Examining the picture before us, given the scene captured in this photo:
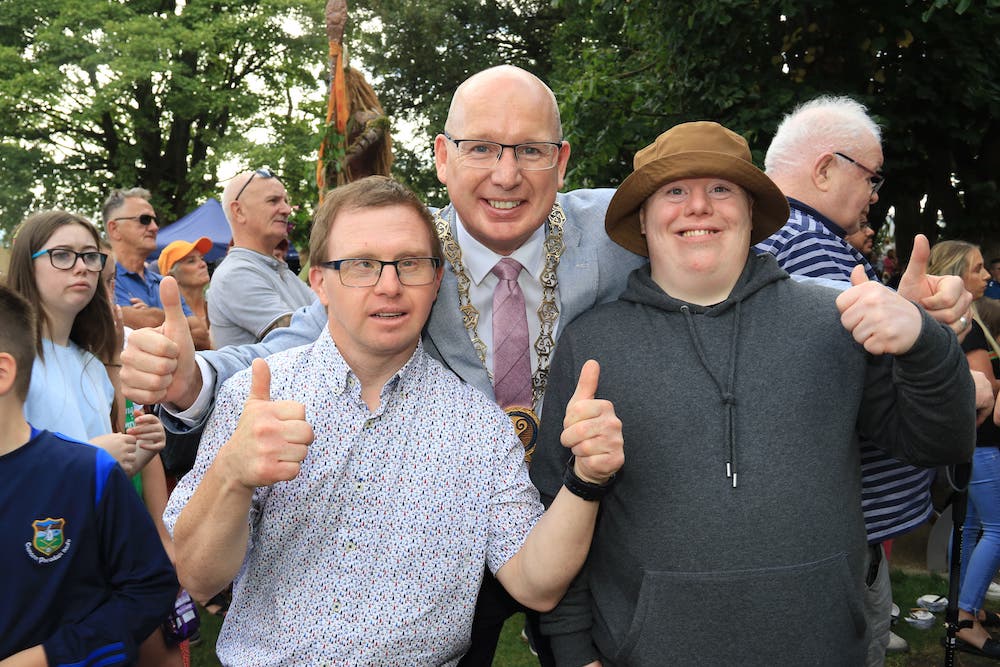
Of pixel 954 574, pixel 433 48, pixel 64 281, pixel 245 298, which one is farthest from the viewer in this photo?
pixel 433 48

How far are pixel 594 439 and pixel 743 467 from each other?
401 millimetres

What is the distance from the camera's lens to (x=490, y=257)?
2531 mm

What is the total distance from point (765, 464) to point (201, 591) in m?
1.34

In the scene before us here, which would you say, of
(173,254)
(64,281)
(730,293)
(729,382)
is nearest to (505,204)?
(730,293)

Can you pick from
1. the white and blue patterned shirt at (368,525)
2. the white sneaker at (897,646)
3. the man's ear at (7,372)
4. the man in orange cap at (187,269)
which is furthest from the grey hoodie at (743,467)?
the man in orange cap at (187,269)

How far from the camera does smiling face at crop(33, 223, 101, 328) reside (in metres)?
3.29

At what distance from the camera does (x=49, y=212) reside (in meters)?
3.42

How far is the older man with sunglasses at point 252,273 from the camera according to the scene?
4148mm

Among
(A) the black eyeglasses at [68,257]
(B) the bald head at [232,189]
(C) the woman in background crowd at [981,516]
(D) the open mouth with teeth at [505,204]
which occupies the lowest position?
(C) the woman in background crowd at [981,516]

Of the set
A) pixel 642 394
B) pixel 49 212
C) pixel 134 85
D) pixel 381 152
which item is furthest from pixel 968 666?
pixel 134 85

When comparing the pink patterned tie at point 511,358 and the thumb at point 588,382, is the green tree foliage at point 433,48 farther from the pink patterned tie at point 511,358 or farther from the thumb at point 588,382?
the thumb at point 588,382

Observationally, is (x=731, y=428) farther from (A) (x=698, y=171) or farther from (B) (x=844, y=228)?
(B) (x=844, y=228)

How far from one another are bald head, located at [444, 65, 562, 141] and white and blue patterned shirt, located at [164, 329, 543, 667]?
0.85 m

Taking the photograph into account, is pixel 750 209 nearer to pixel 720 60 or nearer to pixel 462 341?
pixel 462 341
